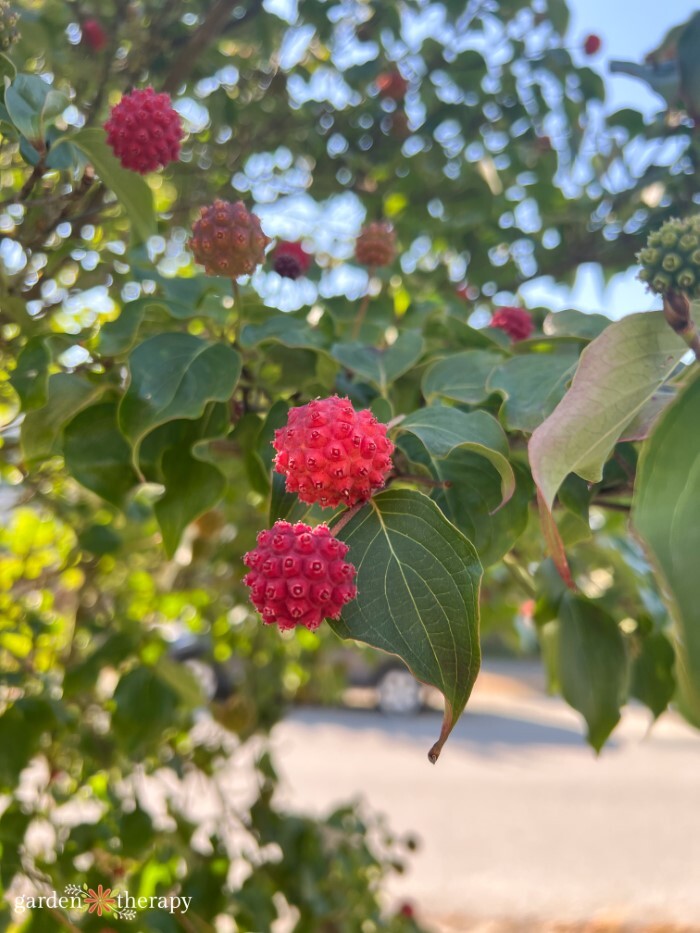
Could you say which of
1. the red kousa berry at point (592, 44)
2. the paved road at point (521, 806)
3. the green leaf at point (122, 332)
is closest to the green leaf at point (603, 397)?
the green leaf at point (122, 332)

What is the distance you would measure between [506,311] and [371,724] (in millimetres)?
4599

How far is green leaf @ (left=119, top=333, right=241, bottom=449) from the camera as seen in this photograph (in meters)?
0.54

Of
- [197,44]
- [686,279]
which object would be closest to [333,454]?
[686,279]

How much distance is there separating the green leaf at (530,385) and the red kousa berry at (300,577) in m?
0.17

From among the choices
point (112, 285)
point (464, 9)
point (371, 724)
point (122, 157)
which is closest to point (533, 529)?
point (112, 285)

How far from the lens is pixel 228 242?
0.60 m

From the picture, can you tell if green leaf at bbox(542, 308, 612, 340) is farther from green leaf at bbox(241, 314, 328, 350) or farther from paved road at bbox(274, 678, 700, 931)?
paved road at bbox(274, 678, 700, 931)

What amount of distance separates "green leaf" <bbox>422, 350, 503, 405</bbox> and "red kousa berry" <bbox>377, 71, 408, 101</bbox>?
3.13ft

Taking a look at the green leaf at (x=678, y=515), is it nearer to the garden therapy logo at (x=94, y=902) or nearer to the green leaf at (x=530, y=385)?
the green leaf at (x=530, y=385)

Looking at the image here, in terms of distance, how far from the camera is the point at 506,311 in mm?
Result: 833

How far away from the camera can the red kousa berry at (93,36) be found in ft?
3.92

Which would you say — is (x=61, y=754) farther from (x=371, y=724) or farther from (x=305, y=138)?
(x=371, y=724)

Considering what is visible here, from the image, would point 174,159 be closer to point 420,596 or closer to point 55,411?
point 55,411

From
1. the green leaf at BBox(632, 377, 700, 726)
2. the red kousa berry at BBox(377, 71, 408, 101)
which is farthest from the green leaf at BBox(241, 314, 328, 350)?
the red kousa berry at BBox(377, 71, 408, 101)
